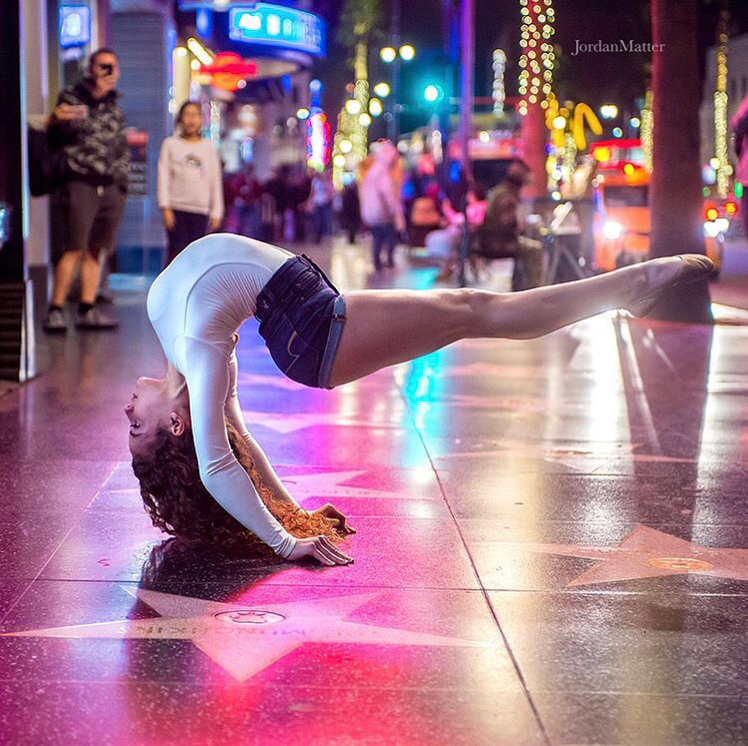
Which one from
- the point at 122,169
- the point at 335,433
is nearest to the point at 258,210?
the point at 122,169

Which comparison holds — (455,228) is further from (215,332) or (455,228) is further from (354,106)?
(354,106)

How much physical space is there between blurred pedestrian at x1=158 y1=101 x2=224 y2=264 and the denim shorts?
305 inches

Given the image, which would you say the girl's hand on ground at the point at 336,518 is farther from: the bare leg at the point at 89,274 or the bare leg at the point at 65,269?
the bare leg at the point at 89,274

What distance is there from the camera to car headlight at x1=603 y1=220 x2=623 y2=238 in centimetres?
1697

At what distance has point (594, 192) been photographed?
2012 cm

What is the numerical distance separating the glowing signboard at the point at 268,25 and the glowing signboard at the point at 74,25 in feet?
26.8

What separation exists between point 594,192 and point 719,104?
202 inches

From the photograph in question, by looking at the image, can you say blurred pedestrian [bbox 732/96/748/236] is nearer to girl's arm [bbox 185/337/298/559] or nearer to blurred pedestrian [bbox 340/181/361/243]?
girl's arm [bbox 185/337/298/559]

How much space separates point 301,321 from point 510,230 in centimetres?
1188

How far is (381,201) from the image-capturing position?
20.8 meters

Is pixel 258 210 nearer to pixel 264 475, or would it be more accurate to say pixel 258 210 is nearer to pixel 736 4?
pixel 736 4

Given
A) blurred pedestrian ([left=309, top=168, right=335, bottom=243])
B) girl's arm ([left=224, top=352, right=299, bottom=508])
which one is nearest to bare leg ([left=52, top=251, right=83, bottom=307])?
girl's arm ([left=224, top=352, right=299, bottom=508])

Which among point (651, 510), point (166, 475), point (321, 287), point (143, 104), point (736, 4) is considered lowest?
point (651, 510)

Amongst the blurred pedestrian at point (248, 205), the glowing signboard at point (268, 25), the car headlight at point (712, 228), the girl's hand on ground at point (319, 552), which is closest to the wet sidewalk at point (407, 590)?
the girl's hand on ground at point (319, 552)
